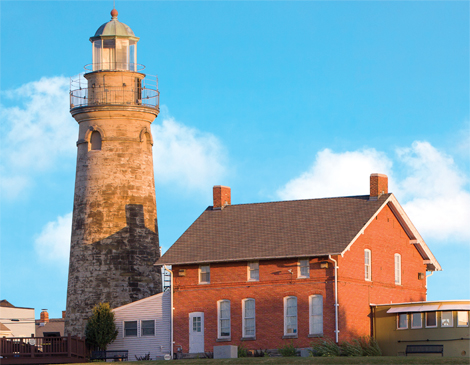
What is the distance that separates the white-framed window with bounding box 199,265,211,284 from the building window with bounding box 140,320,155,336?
11.2 ft

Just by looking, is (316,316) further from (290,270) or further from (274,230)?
(274,230)

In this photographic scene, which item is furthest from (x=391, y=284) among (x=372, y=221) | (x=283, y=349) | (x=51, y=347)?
(x=51, y=347)

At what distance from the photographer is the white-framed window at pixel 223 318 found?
44.7m

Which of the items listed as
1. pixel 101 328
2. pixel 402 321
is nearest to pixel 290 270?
pixel 402 321

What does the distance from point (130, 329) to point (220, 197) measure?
8.27 m

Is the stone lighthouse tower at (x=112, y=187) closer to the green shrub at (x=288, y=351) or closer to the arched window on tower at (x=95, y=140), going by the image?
the arched window on tower at (x=95, y=140)

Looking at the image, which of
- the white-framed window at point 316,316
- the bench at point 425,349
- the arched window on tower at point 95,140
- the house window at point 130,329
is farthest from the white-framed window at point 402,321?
the arched window on tower at point 95,140

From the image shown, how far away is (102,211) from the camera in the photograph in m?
49.4

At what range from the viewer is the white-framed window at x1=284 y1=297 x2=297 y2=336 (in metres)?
43.2

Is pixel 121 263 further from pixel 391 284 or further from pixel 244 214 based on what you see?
pixel 391 284

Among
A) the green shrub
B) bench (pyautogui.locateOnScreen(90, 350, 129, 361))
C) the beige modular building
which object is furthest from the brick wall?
bench (pyautogui.locateOnScreen(90, 350, 129, 361))

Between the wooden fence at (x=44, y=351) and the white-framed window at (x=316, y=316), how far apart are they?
11517mm

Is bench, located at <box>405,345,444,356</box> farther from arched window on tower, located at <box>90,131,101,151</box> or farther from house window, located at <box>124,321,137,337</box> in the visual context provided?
arched window on tower, located at <box>90,131,101,151</box>

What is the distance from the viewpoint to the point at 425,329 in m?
41.7
